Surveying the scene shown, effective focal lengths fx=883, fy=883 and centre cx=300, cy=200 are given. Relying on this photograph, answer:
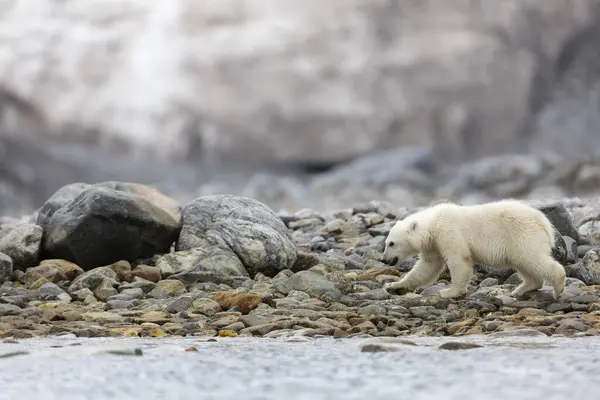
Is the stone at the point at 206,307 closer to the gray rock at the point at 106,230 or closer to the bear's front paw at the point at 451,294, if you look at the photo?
the bear's front paw at the point at 451,294

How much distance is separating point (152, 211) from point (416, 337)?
482 cm

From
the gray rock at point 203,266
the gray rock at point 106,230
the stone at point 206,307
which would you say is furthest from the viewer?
the gray rock at point 106,230

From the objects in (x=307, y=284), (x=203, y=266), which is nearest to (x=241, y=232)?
(x=203, y=266)

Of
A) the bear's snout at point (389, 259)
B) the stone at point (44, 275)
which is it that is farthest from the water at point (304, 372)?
the stone at point (44, 275)

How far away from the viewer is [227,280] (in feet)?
30.3

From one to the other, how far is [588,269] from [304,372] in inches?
223

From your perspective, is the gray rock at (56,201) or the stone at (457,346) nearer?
the stone at (457,346)

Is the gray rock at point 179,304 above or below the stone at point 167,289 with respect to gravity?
below

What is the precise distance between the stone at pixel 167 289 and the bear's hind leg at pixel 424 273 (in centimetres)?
209

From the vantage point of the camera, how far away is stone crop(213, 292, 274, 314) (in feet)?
25.7

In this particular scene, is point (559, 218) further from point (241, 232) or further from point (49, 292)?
point (49, 292)

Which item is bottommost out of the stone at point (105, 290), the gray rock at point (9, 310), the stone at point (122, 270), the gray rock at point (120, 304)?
the gray rock at point (120, 304)

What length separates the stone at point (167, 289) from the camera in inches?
343

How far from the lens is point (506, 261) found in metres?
8.55
